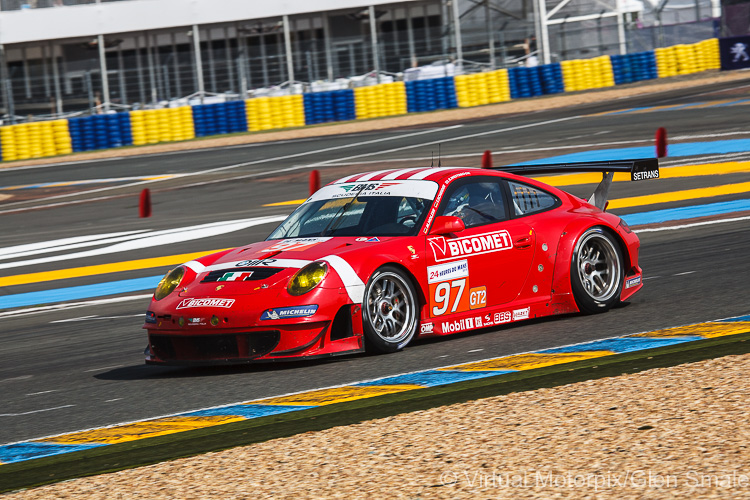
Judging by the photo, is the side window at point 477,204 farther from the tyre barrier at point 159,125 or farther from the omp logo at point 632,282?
the tyre barrier at point 159,125

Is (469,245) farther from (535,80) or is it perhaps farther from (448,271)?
(535,80)

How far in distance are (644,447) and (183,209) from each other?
48.9 feet

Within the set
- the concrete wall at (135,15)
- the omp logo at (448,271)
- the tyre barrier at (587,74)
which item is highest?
the concrete wall at (135,15)

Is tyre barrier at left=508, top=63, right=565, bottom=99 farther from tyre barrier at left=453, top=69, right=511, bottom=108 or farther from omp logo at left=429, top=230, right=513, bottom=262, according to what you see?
omp logo at left=429, top=230, right=513, bottom=262

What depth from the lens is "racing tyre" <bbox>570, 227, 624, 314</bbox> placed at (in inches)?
324

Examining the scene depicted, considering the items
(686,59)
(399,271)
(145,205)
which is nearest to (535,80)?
(686,59)

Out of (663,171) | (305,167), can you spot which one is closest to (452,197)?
(663,171)

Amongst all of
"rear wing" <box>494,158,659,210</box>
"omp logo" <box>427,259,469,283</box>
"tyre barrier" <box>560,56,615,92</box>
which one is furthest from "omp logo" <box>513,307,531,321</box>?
"tyre barrier" <box>560,56,615,92</box>

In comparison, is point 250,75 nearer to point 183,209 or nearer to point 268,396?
point 183,209

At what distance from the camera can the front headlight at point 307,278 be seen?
6.97 m

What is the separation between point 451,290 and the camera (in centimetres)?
761

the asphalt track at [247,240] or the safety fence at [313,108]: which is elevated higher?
the safety fence at [313,108]

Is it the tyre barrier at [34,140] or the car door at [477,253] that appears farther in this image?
the tyre barrier at [34,140]

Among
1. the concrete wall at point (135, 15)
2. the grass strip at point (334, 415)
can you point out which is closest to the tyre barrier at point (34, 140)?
the concrete wall at point (135, 15)
